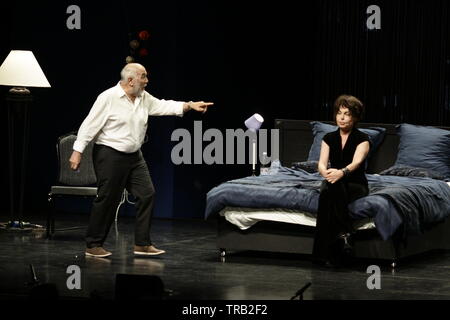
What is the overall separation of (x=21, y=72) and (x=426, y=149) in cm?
339

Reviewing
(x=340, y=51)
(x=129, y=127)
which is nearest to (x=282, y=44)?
(x=340, y=51)

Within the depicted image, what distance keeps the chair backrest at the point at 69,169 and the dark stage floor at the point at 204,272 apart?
18.5 inches

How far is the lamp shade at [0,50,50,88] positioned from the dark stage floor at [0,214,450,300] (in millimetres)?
1256

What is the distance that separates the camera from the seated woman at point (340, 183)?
24.0 ft

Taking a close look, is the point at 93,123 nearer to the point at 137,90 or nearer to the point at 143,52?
the point at 137,90

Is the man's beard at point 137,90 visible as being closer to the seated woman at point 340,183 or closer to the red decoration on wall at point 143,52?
the seated woman at point 340,183

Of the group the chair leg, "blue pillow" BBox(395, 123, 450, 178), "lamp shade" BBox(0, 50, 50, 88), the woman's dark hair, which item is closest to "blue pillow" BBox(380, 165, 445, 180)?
"blue pillow" BBox(395, 123, 450, 178)

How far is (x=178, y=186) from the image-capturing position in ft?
33.0

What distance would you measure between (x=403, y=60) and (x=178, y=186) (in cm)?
236

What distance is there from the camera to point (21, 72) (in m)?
9.00

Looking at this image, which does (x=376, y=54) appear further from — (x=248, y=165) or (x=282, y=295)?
(x=282, y=295)

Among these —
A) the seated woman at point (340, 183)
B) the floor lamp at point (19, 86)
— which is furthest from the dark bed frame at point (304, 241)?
the floor lamp at point (19, 86)

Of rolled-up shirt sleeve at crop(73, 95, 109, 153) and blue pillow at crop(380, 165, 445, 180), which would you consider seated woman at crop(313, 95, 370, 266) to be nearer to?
blue pillow at crop(380, 165, 445, 180)

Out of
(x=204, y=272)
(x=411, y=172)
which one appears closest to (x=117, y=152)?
(x=204, y=272)
